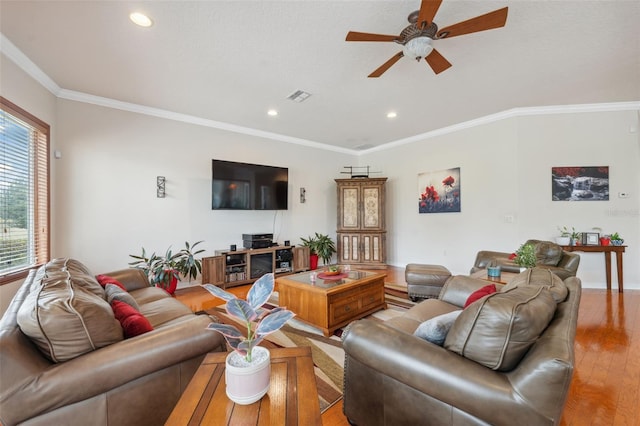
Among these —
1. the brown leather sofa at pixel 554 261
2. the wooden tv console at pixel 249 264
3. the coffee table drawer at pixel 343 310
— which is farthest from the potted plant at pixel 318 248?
the brown leather sofa at pixel 554 261

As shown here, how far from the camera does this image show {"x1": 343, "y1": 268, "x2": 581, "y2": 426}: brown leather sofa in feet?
3.03

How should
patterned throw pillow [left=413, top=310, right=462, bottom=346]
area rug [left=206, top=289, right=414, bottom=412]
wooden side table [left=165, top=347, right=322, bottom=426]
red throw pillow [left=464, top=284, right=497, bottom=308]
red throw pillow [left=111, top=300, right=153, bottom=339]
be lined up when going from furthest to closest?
area rug [left=206, top=289, right=414, bottom=412] → red throw pillow [left=464, top=284, right=497, bottom=308] → red throw pillow [left=111, top=300, right=153, bottom=339] → patterned throw pillow [left=413, top=310, right=462, bottom=346] → wooden side table [left=165, top=347, right=322, bottom=426]

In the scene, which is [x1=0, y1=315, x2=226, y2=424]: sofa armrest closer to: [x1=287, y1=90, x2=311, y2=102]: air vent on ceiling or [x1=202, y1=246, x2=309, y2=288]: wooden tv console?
[x1=202, y1=246, x2=309, y2=288]: wooden tv console

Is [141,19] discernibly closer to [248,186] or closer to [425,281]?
[248,186]

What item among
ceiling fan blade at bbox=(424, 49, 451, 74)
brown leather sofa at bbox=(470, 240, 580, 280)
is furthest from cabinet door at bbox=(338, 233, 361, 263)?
ceiling fan blade at bbox=(424, 49, 451, 74)

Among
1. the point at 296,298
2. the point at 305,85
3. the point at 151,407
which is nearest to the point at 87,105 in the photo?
the point at 305,85

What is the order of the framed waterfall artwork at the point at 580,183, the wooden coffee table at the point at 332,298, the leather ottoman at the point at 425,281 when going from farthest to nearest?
the framed waterfall artwork at the point at 580,183, the leather ottoman at the point at 425,281, the wooden coffee table at the point at 332,298

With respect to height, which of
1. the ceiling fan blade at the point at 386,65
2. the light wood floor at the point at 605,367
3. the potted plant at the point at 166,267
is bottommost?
the light wood floor at the point at 605,367

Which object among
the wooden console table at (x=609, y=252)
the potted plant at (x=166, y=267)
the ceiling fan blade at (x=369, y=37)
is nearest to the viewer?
the ceiling fan blade at (x=369, y=37)

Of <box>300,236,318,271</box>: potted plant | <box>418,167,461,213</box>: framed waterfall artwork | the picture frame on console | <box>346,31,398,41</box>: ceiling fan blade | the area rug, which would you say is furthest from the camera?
<box>300,236,318,271</box>: potted plant

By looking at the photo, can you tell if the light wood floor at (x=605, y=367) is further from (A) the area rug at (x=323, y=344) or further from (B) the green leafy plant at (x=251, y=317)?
(B) the green leafy plant at (x=251, y=317)

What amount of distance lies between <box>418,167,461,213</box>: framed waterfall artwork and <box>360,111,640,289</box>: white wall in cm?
12

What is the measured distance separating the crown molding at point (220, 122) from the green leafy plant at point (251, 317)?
11.2ft

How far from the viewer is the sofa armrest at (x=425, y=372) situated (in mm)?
991
